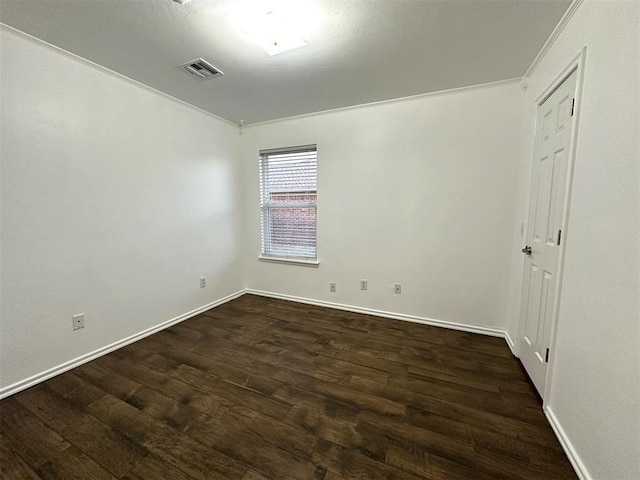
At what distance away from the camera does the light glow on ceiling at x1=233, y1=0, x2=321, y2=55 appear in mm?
1482

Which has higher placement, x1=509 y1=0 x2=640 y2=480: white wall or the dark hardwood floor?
x1=509 y1=0 x2=640 y2=480: white wall

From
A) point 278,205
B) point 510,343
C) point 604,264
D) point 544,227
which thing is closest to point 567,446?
point 604,264

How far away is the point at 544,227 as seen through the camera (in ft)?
5.77

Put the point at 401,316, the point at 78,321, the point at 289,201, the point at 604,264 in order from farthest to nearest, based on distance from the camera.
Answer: the point at 289,201, the point at 401,316, the point at 78,321, the point at 604,264

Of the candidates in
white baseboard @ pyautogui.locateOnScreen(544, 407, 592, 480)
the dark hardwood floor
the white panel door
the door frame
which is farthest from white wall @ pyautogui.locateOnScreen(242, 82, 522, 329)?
white baseboard @ pyautogui.locateOnScreen(544, 407, 592, 480)

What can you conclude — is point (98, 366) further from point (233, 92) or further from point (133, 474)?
point (233, 92)

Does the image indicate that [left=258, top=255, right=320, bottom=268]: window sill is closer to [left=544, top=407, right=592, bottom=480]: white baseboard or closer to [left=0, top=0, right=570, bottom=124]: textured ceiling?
[left=0, top=0, right=570, bottom=124]: textured ceiling

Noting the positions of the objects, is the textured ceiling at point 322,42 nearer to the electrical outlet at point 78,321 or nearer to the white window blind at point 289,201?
the white window blind at point 289,201

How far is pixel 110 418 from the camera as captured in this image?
1.53m

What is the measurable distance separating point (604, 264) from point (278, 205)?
125 inches

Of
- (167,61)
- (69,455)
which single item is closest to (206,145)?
(167,61)

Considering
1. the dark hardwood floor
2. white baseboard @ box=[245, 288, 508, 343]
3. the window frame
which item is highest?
the window frame

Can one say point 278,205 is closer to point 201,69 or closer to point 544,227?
point 201,69

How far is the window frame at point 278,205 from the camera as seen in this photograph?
10.9 feet
